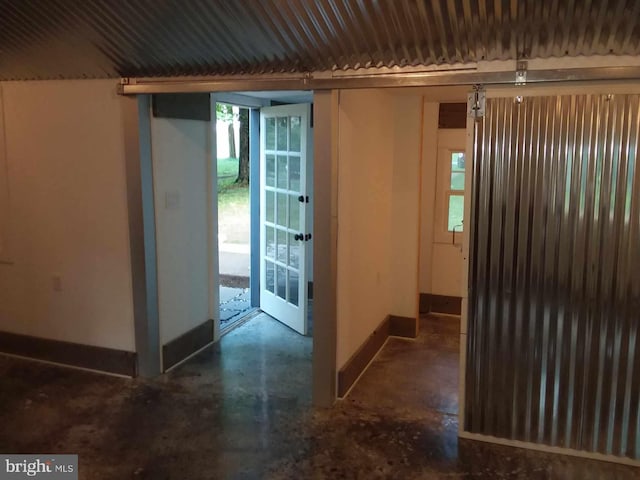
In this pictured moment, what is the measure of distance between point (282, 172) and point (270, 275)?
1.01 m

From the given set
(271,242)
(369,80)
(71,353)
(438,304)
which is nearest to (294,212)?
(271,242)

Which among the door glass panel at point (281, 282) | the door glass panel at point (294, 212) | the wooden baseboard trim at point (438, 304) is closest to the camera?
the door glass panel at point (294, 212)

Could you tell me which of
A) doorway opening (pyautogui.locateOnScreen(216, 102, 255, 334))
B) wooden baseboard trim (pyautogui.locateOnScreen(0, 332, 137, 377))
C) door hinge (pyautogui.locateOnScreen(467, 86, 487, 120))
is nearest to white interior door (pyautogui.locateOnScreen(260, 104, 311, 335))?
doorway opening (pyautogui.locateOnScreen(216, 102, 255, 334))

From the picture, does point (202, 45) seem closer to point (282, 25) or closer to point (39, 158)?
point (282, 25)

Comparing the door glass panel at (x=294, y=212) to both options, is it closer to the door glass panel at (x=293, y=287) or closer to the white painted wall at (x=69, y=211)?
the door glass panel at (x=293, y=287)

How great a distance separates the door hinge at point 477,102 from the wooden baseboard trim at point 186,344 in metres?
2.74

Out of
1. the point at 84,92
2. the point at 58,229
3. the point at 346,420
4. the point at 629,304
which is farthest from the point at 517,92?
the point at 58,229

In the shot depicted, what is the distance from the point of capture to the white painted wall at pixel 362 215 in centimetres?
364

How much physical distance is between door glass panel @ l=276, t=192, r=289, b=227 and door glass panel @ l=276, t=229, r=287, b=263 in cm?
8

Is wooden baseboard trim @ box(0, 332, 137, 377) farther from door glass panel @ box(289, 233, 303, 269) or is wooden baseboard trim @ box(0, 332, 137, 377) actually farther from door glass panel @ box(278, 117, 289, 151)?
door glass panel @ box(278, 117, 289, 151)

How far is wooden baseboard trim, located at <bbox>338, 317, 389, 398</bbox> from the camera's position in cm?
382

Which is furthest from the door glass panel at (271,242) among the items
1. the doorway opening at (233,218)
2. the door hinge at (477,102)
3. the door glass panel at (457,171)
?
the door hinge at (477,102)

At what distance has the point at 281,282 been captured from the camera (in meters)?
5.28

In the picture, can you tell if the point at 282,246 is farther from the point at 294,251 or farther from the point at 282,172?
the point at 282,172
